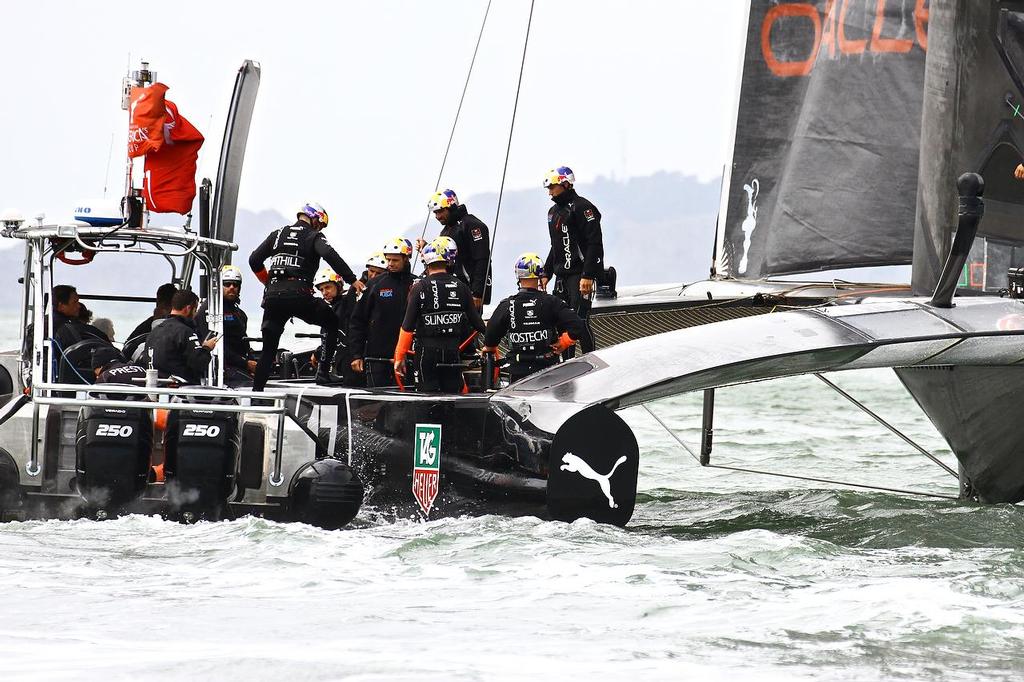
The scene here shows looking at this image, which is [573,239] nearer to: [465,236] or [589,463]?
[465,236]

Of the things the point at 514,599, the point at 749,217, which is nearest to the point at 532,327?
the point at 514,599

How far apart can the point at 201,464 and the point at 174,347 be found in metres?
1.25

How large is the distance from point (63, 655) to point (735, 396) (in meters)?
34.5

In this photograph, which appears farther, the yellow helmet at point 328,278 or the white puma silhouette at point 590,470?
the yellow helmet at point 328,278

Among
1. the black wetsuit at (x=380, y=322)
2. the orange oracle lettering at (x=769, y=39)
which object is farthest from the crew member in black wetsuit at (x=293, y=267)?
the orange oracle lettering at (x=769, y=39)

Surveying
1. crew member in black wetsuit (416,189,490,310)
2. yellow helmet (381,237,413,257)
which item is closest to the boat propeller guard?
yellow helmet (381,237,413,257)

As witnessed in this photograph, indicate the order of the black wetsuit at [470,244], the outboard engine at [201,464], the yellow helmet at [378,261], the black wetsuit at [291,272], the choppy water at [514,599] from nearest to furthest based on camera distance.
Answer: the choppy water at [514,599]
the outboard engine at [201,464]
the black wetsuit at [291,272]
the yellow helmet at [378,261]
the black wetsuit at [470,244]

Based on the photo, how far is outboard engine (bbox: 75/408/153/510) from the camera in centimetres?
919

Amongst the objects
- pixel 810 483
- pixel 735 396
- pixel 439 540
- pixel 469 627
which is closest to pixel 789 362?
pixel 439 540

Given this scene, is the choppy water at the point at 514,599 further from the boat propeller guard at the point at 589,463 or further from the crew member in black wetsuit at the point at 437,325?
the crew member in black wetsuit at the point at 437,325

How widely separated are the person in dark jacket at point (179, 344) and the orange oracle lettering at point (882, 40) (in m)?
7.45

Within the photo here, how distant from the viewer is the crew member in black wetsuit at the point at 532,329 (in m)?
10.5

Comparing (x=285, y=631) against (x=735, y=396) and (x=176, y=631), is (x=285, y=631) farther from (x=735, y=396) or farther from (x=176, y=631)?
(x=735, y=396)

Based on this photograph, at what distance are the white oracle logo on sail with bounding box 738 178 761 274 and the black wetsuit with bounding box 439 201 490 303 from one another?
3.49 meters
